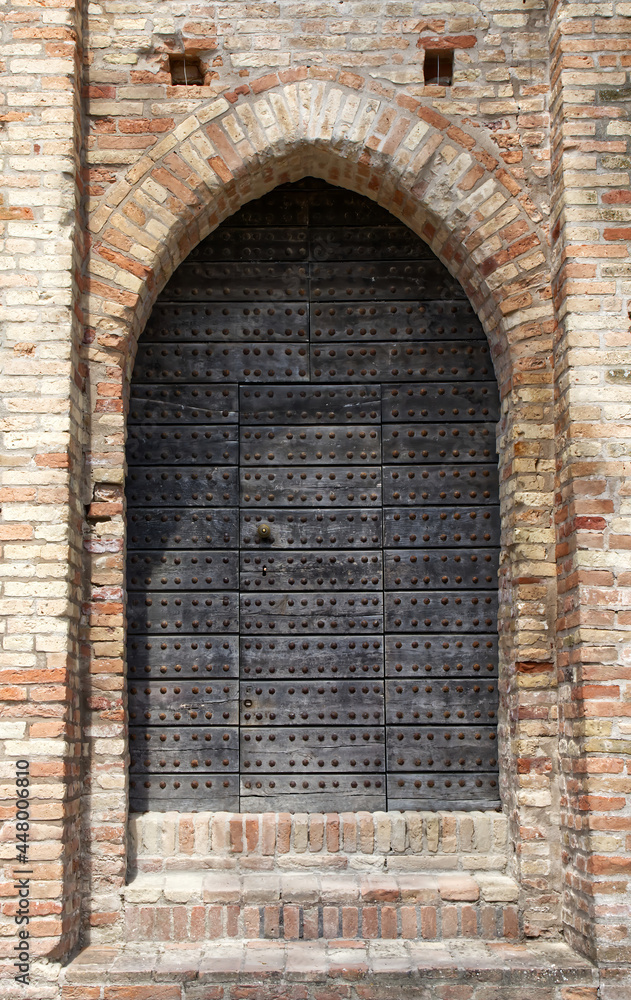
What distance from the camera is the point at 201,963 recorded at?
3928 mm

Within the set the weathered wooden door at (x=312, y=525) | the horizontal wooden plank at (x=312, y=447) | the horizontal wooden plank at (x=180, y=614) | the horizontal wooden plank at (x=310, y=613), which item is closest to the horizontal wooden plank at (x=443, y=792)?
the weathered wooden door at (x=312, y=525)

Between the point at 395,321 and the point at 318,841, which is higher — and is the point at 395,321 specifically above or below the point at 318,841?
above

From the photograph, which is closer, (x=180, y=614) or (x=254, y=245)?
(x=180, y=614)

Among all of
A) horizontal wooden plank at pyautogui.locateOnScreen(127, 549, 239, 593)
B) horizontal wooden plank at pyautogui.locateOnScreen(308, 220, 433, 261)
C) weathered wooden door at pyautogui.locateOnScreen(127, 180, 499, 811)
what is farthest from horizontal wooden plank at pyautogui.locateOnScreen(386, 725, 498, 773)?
horizontal wooden plank at pyautogui.locateOnScreen(308, 220, 433, 261)

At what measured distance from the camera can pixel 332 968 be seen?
3.90 meters

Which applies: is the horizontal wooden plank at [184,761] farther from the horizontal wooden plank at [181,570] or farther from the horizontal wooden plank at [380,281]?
the horizontal wooden plank at [380,281]

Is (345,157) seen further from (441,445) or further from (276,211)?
(441,445)

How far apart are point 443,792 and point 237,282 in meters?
2.76

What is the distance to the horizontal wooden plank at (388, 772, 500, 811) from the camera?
14.7 ft

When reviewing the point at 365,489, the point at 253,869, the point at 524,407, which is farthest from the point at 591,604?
the point at 253,869

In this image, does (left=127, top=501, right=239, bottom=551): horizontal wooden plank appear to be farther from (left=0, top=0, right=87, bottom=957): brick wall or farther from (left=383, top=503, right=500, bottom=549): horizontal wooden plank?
(left=383, top=503, right=500, bottom=549): horizontal wooden plank

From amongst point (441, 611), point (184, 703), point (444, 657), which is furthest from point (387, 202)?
point (184, 703)

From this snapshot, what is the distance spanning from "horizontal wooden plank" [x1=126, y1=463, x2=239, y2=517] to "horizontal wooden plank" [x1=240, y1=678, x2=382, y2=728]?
0.94 meters

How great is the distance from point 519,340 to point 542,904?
2578 mm
